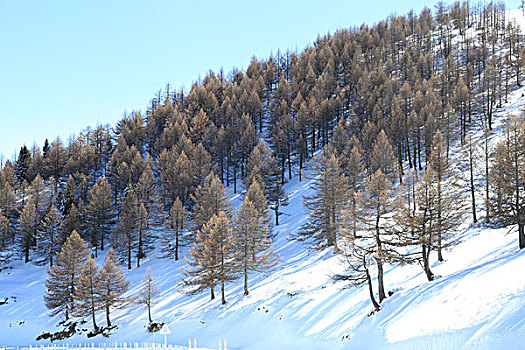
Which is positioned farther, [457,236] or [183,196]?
[183,196]

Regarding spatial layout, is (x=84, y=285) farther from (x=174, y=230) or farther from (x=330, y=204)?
(x=330, y=204)

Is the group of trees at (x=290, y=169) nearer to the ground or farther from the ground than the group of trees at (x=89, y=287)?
farther from the ground

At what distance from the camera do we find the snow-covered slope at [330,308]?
47.5 feet

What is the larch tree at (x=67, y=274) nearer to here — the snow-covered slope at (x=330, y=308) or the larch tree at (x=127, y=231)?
the snow-covered slope at (x=330, y=308)

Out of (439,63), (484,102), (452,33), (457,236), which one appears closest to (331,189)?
(457,236)

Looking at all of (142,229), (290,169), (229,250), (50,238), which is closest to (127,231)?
(142,229)

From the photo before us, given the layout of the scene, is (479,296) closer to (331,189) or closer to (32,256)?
(331,189)

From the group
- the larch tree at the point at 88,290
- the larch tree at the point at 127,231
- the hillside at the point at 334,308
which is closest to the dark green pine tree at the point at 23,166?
the hillside at the point at 334,308

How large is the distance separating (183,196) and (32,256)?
2503 centimetres

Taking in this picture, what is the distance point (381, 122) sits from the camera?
58281 mm

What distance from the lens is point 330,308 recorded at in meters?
23.8

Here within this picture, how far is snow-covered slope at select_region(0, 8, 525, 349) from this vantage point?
1448 cm

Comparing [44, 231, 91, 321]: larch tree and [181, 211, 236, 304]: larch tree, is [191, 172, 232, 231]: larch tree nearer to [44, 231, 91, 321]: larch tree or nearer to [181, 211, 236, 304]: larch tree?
[181, 211, 236, 304]: larch tree

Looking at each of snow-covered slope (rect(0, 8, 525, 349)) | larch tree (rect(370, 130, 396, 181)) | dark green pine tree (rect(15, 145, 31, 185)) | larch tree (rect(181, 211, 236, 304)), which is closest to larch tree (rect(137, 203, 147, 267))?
Answer: snow-covered slope (rect(0, 8, 525, 349))
